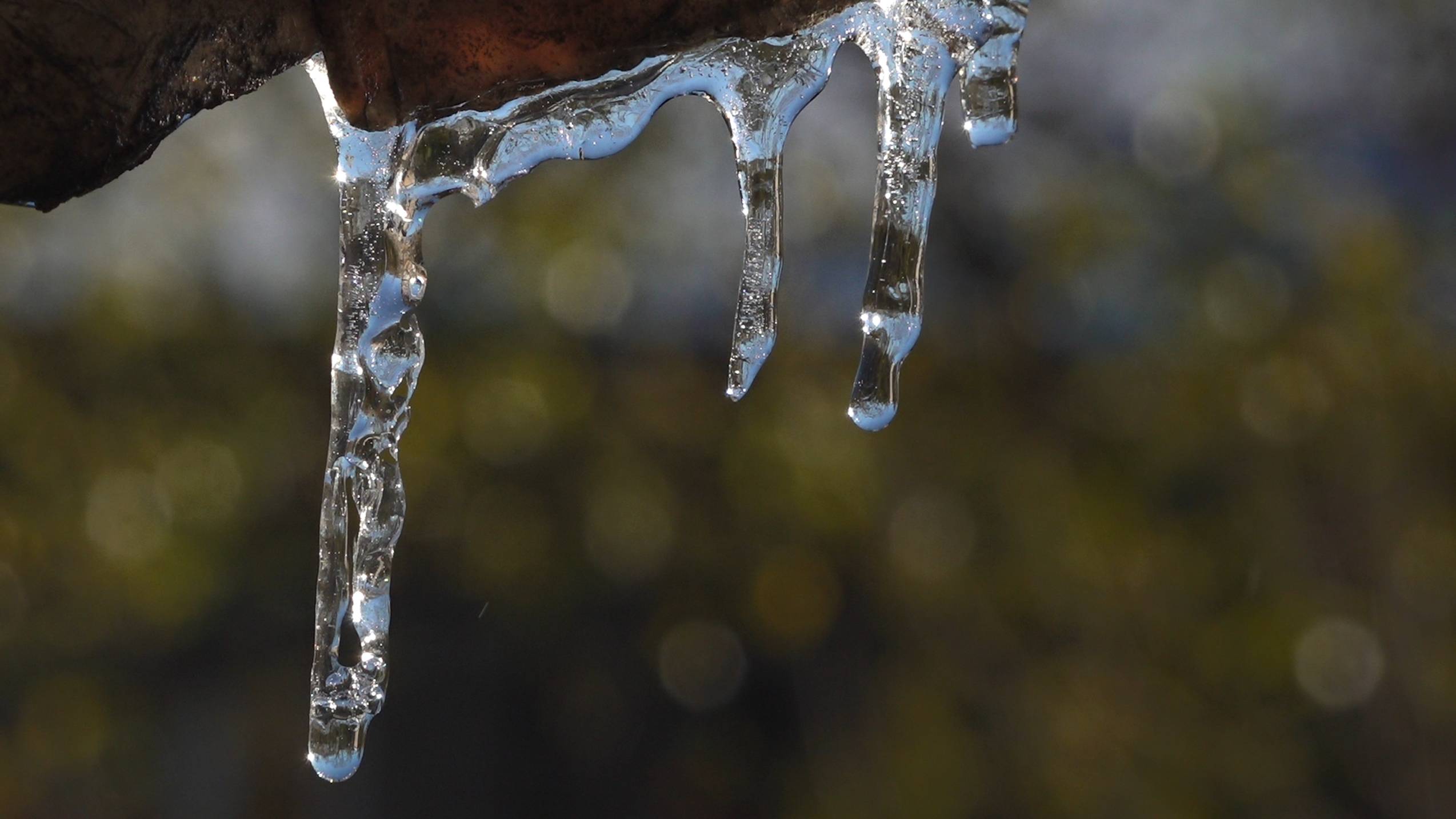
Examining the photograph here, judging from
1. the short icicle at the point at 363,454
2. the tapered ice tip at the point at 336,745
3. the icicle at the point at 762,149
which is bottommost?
the tapered ice tip at the point at 336,745

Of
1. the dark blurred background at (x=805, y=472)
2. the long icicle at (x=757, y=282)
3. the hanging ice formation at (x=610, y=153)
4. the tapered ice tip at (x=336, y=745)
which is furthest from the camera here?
the dark blurred background at (x=805, y=472)

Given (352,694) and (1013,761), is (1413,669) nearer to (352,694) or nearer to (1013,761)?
(1013,761)

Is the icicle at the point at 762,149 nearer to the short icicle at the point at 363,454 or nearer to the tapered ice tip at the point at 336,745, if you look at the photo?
the short icicle at the point at 363,454

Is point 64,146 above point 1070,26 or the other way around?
the other way around

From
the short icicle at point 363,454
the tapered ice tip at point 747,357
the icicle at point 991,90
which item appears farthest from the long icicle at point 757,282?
the short icicle at point 363,454

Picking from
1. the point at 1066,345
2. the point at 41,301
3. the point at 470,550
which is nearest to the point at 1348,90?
the point at 1066,345

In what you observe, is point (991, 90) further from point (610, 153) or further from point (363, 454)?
point (363, 454)

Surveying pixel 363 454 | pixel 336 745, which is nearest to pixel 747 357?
pixel 363 454

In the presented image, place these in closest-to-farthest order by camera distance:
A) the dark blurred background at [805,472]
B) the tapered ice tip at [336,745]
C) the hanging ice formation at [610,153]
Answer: the hanging ice formation at [610,153], the tapered ice tip at [336,745], the dark blurred background at [805,472]

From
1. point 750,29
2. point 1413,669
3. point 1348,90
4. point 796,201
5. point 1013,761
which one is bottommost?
point 1013,761
